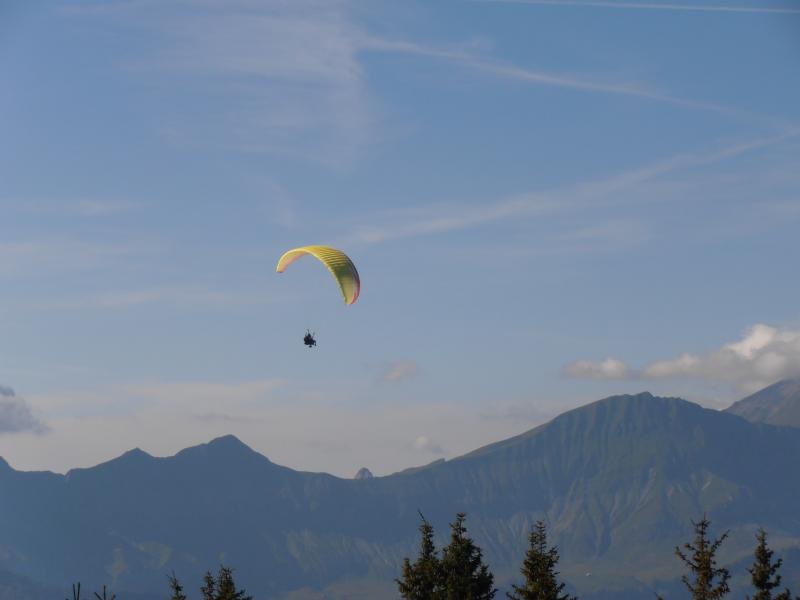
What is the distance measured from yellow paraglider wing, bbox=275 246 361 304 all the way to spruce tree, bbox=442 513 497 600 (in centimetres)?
3409

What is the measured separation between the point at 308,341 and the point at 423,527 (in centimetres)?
2669

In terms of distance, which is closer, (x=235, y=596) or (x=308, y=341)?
(x=235, y=596)

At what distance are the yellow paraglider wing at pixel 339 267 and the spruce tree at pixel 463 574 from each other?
112 ft

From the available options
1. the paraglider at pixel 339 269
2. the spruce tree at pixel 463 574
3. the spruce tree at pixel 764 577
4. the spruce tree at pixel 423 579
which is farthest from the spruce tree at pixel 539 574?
the paraglider at pixel 339 269

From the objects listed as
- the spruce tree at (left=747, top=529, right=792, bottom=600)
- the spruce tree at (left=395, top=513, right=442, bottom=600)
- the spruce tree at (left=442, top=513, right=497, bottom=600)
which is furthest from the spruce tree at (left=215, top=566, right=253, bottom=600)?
the spruce tree at (left=747, top=529, right=792, bottom=600)

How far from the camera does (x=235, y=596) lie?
248ft

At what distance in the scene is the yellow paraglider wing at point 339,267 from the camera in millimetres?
97625

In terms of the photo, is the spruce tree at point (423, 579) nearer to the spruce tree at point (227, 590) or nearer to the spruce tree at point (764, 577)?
the spruce tree at point (227, 590)

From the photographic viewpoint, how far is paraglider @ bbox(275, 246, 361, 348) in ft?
319

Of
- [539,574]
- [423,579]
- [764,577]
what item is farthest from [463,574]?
[764,577]

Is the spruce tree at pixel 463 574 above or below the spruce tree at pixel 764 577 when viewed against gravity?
above

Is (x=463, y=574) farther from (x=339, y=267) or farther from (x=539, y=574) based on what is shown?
(x=339, y=267)

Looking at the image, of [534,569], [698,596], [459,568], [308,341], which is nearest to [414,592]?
[459,568]

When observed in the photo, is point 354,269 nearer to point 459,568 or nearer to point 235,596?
point 235,596
